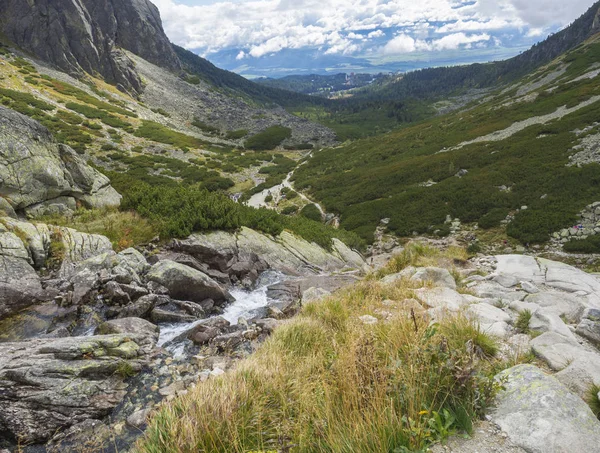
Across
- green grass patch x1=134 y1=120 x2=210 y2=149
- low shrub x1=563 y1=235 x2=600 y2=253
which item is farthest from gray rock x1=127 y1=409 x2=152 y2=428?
green grass patch x1=134 y1=120 x2=210 y2=149

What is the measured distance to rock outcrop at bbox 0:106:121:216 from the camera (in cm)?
1135

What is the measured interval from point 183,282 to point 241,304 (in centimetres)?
208

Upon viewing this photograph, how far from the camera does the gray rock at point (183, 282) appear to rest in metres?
9.80

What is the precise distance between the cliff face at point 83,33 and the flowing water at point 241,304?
272ft

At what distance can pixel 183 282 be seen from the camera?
9930 millimetres

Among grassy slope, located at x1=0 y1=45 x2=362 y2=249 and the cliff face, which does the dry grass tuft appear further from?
the cliff face

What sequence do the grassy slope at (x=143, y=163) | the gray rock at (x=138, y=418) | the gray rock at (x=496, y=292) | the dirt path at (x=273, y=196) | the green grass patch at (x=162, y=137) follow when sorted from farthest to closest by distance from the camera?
the green grass patch at (x=162, y=137), the dirt path at (x=273, y=196), the grassy slope at (x=143, y=163), the gray rock at (x=496, y=292), the gray rock at (x=138, y=418)

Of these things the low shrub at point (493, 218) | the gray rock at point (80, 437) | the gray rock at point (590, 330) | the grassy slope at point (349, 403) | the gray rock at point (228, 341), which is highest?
the grassy slope at point (349, 403)

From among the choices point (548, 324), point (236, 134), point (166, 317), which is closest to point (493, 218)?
point (548, 324)

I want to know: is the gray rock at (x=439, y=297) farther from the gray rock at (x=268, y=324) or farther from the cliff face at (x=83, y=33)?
the cliff face at (x=83, y=33)

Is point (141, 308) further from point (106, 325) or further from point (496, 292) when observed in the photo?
point (496, 292)

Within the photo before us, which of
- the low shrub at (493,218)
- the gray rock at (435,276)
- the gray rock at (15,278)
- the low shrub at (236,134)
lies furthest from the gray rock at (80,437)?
the low shrub at (236,134)

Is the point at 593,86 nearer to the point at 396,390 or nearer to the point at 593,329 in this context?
the point at 593,329

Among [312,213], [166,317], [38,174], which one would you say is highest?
[38,174]
